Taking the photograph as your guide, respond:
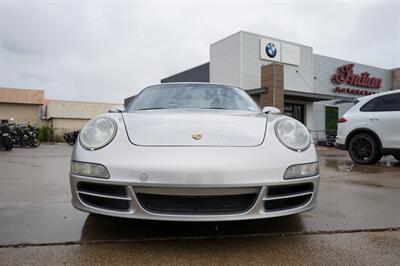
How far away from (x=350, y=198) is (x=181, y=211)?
2.24 metres

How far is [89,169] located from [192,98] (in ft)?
4.83

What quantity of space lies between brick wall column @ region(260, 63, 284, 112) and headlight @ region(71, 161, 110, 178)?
12961mm

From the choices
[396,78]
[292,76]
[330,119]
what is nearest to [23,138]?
[292,76]

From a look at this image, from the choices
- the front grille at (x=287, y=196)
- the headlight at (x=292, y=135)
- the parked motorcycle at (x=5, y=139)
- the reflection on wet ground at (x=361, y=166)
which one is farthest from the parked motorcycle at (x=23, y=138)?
the front grille at (x=287, y=196)

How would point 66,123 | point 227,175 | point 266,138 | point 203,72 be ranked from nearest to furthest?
point 227,175 < point 266,138 < point 203,72 < point 66,123

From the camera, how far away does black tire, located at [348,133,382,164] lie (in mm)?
6430

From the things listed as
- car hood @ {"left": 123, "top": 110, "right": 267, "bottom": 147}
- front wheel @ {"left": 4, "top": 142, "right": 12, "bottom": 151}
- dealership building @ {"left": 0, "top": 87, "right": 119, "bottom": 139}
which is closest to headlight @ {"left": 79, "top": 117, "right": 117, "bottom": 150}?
car hood @ {"left": 123, "top": 110, "right": 267, "bottom": 147}

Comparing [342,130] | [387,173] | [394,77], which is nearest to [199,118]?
[387,173]

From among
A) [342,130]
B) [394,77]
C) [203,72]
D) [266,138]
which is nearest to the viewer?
[266,138]

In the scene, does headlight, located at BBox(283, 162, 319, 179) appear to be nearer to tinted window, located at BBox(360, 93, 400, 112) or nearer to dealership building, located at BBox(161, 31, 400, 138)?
tinted window, located at BBox(360, 93, 400, 112)

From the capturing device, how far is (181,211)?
6.19 ft

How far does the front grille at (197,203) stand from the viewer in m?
1.90

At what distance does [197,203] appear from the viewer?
6.23ft

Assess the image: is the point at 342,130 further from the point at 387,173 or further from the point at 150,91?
the point at 150,91
